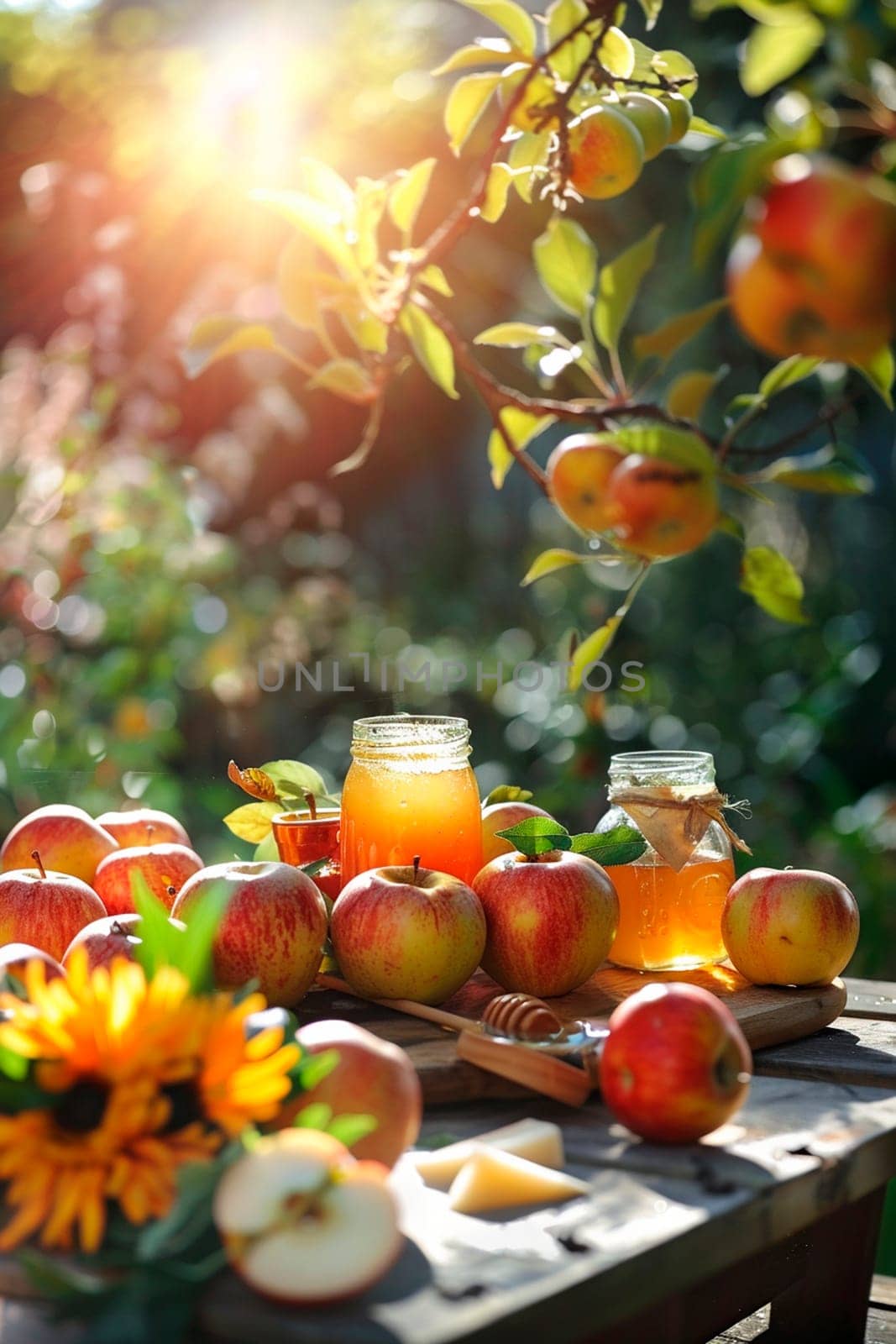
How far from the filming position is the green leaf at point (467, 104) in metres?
0.91

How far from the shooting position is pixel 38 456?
8.13 feet

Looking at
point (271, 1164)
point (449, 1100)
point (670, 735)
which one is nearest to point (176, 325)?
point (670, 735)

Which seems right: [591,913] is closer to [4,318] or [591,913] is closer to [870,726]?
[870,726]

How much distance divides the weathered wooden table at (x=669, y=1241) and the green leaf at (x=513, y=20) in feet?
2.33

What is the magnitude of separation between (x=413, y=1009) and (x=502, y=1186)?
0.36m

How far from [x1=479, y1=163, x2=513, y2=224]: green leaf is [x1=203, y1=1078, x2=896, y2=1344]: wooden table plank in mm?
630

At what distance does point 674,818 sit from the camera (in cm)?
131

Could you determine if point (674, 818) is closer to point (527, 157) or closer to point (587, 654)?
point (587, 654)

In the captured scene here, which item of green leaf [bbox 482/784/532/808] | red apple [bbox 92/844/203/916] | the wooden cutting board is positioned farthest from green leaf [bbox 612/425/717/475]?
green leaf [bbox 482/784/532/808]

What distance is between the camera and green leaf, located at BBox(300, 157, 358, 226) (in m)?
1.00

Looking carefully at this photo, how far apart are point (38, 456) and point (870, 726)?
6.01ft

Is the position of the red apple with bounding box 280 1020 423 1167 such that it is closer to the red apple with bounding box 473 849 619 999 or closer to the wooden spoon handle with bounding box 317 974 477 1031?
the wooden spoon handle with bounding box 317 974 477 1031

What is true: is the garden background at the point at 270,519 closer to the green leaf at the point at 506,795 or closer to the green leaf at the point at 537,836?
the green leaf at the point at 506,795

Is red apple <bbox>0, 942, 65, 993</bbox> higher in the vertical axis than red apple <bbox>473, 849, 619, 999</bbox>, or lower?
higher
